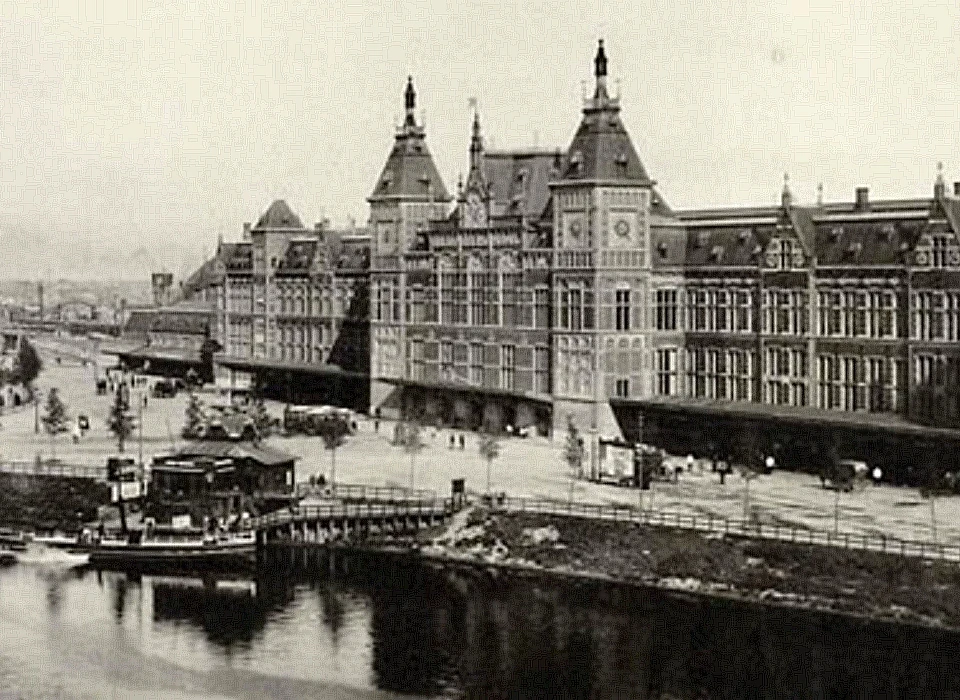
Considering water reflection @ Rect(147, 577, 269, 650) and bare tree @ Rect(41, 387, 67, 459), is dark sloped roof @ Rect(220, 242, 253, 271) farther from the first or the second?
water reflection @ Rect(147, 577, 269, 650)

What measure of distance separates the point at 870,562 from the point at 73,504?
39.9 meters

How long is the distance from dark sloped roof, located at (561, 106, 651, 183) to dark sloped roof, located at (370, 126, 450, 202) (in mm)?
19687

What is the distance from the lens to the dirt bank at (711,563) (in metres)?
60.2

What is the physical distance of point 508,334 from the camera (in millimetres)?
100688

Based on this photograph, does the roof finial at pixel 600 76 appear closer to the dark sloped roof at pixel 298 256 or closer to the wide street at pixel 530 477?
the wide street at pixel 530 477

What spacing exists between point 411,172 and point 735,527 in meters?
50.7

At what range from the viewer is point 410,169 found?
4437 inches

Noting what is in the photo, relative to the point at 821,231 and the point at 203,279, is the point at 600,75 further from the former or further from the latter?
the point at 203,279

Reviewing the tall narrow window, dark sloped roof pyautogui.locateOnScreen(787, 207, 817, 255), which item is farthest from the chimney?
the tall narrow window

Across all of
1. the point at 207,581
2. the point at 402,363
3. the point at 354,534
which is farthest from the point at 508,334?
the point at 207,581

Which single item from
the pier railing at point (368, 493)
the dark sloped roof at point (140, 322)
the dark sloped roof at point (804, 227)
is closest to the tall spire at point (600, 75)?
the dark sloped roof at point (804, 227)

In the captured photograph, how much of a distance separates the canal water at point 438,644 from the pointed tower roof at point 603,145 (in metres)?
30.0

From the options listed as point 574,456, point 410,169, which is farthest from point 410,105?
point 574,456

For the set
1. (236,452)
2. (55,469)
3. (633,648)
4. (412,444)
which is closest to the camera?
(633,648)
